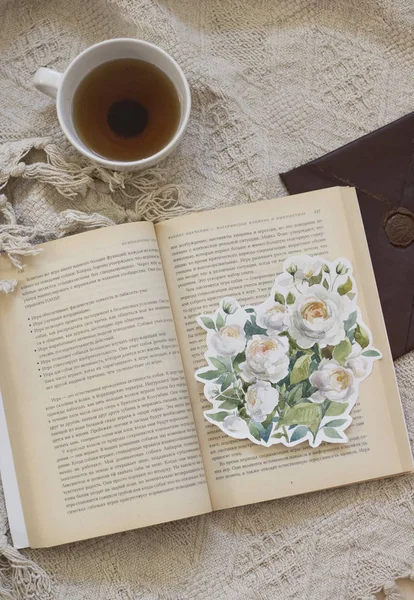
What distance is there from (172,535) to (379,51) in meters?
0.58

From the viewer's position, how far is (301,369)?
67 centimetres

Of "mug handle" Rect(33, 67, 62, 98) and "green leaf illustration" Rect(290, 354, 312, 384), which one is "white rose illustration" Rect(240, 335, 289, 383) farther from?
"mug handle" Rect(33, 67, 62, 98)

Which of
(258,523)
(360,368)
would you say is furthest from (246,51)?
(258,523)

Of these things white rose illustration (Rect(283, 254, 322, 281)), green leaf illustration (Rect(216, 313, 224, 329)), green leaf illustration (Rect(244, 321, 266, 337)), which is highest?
white rose illustration (Rect(283, 254, 322, 281))

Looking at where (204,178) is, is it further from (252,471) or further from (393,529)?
(393,529)

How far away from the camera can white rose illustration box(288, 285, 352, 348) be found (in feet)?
2.23

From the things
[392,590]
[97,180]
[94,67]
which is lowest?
[392,590]

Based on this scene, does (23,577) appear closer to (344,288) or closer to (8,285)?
(8,285)

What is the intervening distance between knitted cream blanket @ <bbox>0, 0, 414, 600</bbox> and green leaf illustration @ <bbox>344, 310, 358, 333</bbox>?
8 centimetres

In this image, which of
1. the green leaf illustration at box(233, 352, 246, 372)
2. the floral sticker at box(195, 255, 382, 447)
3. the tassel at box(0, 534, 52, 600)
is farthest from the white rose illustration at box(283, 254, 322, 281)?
the tassel at box(0, 534, 52, 600)

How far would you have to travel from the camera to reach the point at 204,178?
0.72 meters

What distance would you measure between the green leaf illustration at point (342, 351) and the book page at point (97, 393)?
0.16 m

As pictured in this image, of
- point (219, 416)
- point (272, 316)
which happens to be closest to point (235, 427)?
point (219, 416)

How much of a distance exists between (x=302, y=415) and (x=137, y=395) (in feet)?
0.56
